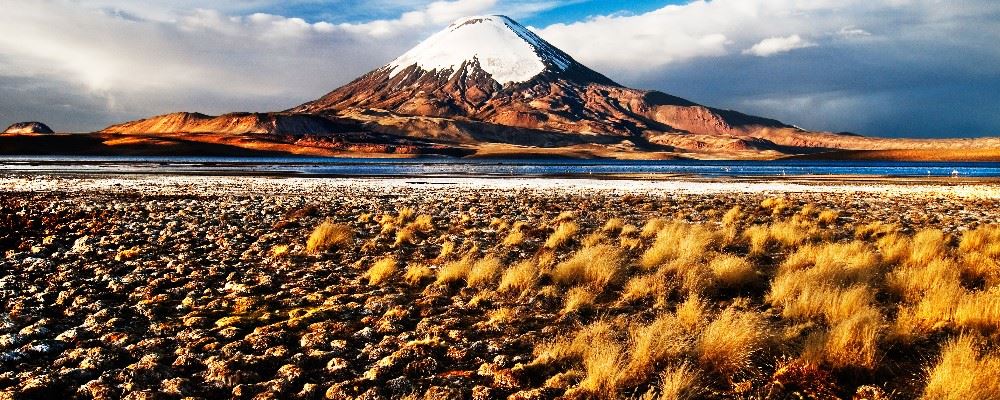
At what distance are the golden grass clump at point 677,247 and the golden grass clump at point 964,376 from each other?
501 cm

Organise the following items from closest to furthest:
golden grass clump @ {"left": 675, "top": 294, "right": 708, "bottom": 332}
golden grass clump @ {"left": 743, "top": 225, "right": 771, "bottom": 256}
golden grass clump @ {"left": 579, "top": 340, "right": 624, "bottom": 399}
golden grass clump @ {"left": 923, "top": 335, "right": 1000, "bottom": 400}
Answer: golden grass clump @ {"left": 923, "top": 335, "right": 1000, "bottom": 400} < golden grass clump @ {"left": 579, "top": 340, "right": 624, "bottom": 399} < golden grass clump @ {"left": 675, "top": 294, "right": 708, "bottom": 332} < golden grass clump @ {"left": 743, "top": 225, "right": 771, "bottom": 256}

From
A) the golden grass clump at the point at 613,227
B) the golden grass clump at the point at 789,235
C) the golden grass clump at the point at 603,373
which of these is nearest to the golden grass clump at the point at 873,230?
the golden grass clump at the point at 789,235

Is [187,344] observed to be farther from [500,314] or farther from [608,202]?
[608,202]

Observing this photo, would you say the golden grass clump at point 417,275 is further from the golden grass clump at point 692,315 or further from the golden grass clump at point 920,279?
the golden grass clump at point 920,279

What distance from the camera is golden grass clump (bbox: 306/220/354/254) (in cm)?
1285

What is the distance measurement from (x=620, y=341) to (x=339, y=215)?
14.6m

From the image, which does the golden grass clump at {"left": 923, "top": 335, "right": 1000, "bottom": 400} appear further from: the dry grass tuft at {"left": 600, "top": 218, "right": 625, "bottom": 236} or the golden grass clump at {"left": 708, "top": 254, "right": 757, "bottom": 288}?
the dry grass tuft at {"left": 600, "top": 218, "right": 625, "bottom": 236}

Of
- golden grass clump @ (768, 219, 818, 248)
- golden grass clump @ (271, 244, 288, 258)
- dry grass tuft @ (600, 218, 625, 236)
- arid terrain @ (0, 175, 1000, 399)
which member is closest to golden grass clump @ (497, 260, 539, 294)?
arid terrain @ (0, 175, 1000, 399)

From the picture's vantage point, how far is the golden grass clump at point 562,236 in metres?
13.6

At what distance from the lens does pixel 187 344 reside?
6.62 meters

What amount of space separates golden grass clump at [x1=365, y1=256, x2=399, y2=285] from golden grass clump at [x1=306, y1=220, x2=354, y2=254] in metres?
2.62

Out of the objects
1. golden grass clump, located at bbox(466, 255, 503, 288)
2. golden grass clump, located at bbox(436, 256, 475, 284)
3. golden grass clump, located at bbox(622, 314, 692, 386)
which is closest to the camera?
golden grass clump, located at bbox(622, 314, 692, 386)

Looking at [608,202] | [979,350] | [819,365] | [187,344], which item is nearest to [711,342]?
[819,365]

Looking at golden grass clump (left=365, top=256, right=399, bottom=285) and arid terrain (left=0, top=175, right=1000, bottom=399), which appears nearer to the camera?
arid terrain (left=0, top=175, right=1000, bottom=399)
